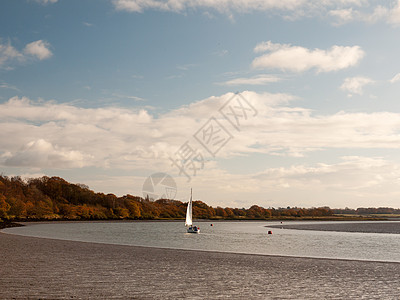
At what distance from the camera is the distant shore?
18.7 meters

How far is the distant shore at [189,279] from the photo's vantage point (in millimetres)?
18703

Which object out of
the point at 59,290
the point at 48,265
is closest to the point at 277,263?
the point at 48,265

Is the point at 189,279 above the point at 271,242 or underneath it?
above

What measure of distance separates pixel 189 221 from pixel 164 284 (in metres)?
79.6

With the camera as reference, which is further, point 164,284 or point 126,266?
point 126,266

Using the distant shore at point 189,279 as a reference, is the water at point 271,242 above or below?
below

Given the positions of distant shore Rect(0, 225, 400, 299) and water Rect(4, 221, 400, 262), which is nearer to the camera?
distant shore Rect(0, 225, 400, 299)

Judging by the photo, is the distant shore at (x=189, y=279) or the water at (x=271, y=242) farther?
the water at (x=271, y=242)

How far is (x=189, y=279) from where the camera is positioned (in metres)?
23.3

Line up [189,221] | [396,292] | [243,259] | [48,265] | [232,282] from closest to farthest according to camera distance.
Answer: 1. [396,292]
2. [232,282]
3. [48,265]
4. [243,259]
5. [189,221]

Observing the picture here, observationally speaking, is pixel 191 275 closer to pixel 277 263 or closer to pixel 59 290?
pixel 59 290

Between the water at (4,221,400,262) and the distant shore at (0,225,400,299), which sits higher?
the distant shore at (0,225,400,299)

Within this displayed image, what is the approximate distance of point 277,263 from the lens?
108 ft

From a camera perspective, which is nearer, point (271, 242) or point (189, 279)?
point (189, 279)
